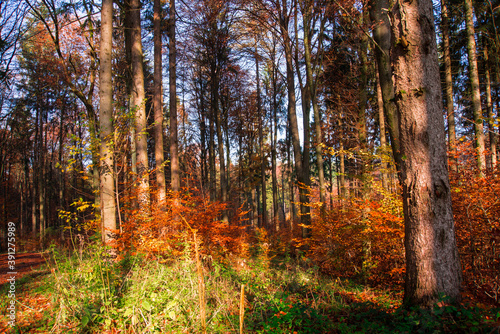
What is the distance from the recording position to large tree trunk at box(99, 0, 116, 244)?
5289 millimetres

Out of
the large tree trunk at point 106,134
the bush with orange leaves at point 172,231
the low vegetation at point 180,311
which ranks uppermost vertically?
the large tree trunk at point 106,134

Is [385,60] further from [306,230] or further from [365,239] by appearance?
[306,230]

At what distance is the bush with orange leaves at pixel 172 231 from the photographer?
554cm

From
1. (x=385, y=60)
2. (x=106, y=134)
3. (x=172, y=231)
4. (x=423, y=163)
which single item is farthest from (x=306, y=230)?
(x=106, y=134)

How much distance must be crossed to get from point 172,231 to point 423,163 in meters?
5.66

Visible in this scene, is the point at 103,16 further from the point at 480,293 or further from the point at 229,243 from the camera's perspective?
the point at 480,293

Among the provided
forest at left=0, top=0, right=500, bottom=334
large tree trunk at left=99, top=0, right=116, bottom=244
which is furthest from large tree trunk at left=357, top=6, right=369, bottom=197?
large tree trunk at left=99, top=0, right=116, bottom=244

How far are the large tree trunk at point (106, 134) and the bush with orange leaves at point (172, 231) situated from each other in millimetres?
413

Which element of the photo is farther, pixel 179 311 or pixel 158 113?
pixel 158 113

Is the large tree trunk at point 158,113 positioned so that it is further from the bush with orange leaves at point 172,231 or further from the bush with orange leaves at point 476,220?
the bush with orange leaves at point 476,220

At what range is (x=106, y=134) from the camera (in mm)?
5379

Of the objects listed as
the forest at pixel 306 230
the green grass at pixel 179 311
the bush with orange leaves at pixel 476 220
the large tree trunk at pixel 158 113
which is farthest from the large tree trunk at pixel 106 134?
Answer: the bush with orange leaves at pixel 476 220

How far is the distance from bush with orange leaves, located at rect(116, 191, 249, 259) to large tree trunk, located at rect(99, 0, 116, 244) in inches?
16.2

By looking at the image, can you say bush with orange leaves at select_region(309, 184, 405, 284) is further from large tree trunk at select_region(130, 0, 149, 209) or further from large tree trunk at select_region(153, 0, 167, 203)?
large tree trunk at select_region(130, 0, 149, 209)
